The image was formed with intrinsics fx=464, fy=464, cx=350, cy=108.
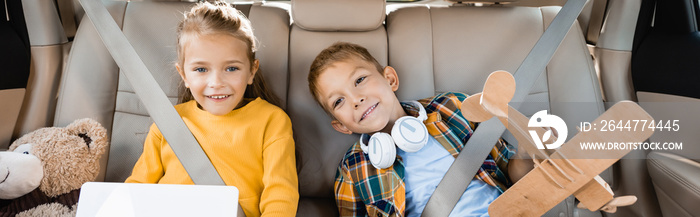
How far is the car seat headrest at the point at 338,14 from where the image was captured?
1.69 m

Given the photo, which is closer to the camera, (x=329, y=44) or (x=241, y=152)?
(x=241, y=152)

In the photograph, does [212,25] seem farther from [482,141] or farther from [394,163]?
[482,141]

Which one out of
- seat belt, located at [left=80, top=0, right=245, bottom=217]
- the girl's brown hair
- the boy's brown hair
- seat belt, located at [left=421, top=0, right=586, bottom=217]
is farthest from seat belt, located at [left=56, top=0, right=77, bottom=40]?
seat belt, located at [left=421, top=0, right=586, bottom=217]

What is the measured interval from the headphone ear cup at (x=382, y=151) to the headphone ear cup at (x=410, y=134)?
24 millimetres

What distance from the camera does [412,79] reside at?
1.73 m

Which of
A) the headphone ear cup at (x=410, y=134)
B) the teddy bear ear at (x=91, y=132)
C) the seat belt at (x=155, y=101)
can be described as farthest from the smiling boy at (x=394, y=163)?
the teddy bear ear at (x=91, y=132)

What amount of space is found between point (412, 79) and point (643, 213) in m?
0.93

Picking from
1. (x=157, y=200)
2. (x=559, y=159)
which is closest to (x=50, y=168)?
(x=157, y=200)

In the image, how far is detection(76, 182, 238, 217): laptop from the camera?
0.86m

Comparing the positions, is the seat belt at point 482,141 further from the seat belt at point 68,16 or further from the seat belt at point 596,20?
the seat belt at point 68,16

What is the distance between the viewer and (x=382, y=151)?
1313mm

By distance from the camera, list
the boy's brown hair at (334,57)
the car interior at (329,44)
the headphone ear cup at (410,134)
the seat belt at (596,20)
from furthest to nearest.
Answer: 1. the seat belt at (596,20)
2. the car interior at (329,44)
3. the boy's brown hair at (334,57)
4. the headphone ear cup at (410,134)

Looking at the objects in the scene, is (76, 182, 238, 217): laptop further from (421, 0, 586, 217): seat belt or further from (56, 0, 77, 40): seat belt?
(56, 0, 77, 40): seat belt

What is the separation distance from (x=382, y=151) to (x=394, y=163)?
139 millimetres
